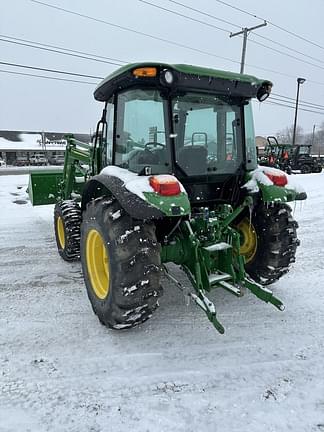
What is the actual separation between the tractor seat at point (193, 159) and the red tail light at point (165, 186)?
514mm

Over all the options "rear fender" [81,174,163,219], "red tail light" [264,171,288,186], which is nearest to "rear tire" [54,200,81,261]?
"rear fender" [81,174,163,219]

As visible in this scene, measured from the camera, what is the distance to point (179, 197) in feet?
8.94

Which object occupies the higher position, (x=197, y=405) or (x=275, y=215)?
(x=275, y=215)

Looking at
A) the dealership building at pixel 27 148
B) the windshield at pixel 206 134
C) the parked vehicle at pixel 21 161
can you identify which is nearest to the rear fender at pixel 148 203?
the windshield at pixel 206 134

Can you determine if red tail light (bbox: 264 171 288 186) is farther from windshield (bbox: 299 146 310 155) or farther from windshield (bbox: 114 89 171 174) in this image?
windshield (bbox: 299 146 310 155)

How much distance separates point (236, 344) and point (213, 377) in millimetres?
498

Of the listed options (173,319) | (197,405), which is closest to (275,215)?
(173,319)

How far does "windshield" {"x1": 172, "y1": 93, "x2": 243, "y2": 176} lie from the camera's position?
3.20 metres

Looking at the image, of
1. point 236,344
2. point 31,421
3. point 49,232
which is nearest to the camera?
point 31,421

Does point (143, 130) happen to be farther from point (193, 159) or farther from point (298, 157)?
point (298, 157)

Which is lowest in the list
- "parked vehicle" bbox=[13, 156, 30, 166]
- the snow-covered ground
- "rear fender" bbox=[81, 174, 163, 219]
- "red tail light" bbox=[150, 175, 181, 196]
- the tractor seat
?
the snow-covered ground

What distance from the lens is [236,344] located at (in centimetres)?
297

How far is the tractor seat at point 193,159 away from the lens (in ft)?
10.6

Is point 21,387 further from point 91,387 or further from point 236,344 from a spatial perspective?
point 236,344
